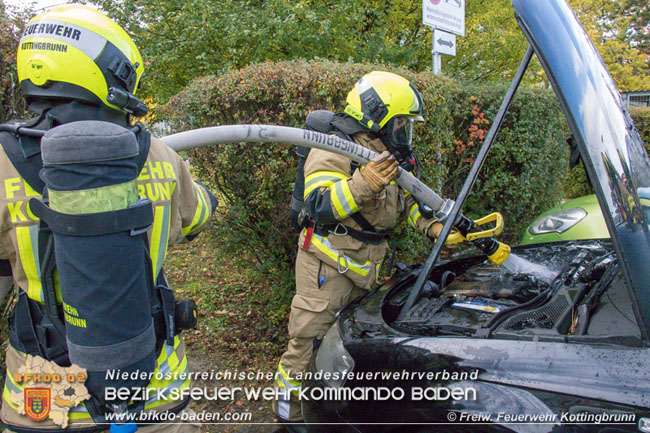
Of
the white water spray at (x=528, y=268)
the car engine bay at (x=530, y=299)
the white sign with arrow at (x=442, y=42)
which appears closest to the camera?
the car engine bay at (x=530, y=299)

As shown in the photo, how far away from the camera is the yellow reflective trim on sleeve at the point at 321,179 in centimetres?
264

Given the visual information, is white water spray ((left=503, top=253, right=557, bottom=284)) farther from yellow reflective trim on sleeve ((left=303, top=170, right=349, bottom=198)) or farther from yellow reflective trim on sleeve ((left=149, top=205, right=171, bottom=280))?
yellow reflective trim on sleeve ((left=149, top=205, right=171, bottom=280))

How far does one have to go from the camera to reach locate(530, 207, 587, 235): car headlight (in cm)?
365

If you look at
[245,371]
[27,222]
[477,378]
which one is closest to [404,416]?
[477,378]

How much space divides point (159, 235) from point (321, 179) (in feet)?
3.78

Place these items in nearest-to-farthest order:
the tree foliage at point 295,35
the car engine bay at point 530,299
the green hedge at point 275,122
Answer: the car engine bay at point 530,299 < the green hedge at point 275,122 < the tree foliage at point 295,35

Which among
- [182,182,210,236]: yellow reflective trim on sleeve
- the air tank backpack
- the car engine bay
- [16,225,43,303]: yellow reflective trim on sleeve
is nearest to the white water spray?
the car engine bay

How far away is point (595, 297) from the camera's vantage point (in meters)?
1.84

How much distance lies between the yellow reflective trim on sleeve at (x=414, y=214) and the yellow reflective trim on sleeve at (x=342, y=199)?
0.70 meters

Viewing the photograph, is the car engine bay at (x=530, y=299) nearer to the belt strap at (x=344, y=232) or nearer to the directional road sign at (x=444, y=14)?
the belt strap at (x=344, y=232)

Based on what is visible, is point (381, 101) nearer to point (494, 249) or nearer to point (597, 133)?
point (494, 249)

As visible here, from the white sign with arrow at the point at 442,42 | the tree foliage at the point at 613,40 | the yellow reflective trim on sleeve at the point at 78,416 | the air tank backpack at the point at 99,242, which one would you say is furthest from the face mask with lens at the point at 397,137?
the tree foliage at the point at 613,40

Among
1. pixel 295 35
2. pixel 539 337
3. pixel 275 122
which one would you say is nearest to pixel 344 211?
pixel 539 337

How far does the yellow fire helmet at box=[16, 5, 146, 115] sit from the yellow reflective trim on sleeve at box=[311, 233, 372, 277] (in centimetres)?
149
